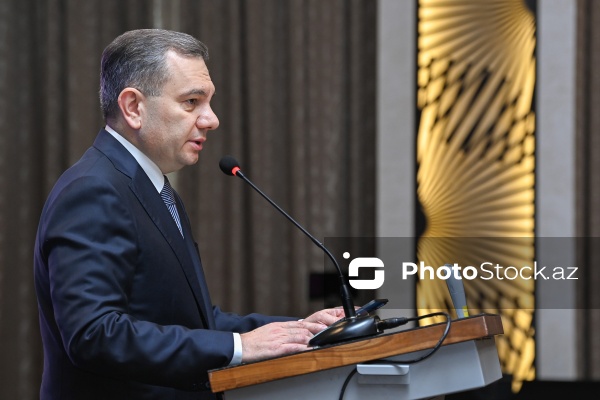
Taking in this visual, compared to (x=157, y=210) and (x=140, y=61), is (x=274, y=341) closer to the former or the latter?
(x=157, y=210)

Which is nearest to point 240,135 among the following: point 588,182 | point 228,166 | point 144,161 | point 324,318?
point 588,182

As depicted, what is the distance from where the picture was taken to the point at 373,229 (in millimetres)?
3809

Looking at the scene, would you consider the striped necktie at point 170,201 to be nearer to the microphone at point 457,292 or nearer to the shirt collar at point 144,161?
the shirt collar at point 144,161

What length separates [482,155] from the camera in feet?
12.3

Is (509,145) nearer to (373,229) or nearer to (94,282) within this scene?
(373,229)

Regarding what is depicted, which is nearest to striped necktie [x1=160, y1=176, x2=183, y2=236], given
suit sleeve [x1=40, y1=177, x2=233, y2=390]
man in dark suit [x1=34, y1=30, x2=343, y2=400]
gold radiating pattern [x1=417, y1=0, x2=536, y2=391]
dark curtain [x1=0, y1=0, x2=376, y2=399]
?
man in dark suit [x1=34, y1=30, x2=343, y2=400]

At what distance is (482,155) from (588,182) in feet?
1.53

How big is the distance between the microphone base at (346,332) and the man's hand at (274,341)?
3cm

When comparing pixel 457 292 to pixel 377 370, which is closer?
pixel 377 370

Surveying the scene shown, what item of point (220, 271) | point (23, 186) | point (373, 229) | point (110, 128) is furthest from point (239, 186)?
point (110, 128)

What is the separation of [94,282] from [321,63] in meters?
2.54

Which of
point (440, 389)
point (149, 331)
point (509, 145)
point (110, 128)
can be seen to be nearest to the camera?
point (440, 389)

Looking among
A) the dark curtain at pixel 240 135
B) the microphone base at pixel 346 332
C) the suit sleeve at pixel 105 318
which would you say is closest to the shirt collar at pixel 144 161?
the suit sleeve at pixel 105 318

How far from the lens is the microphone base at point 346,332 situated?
53.2 inches
